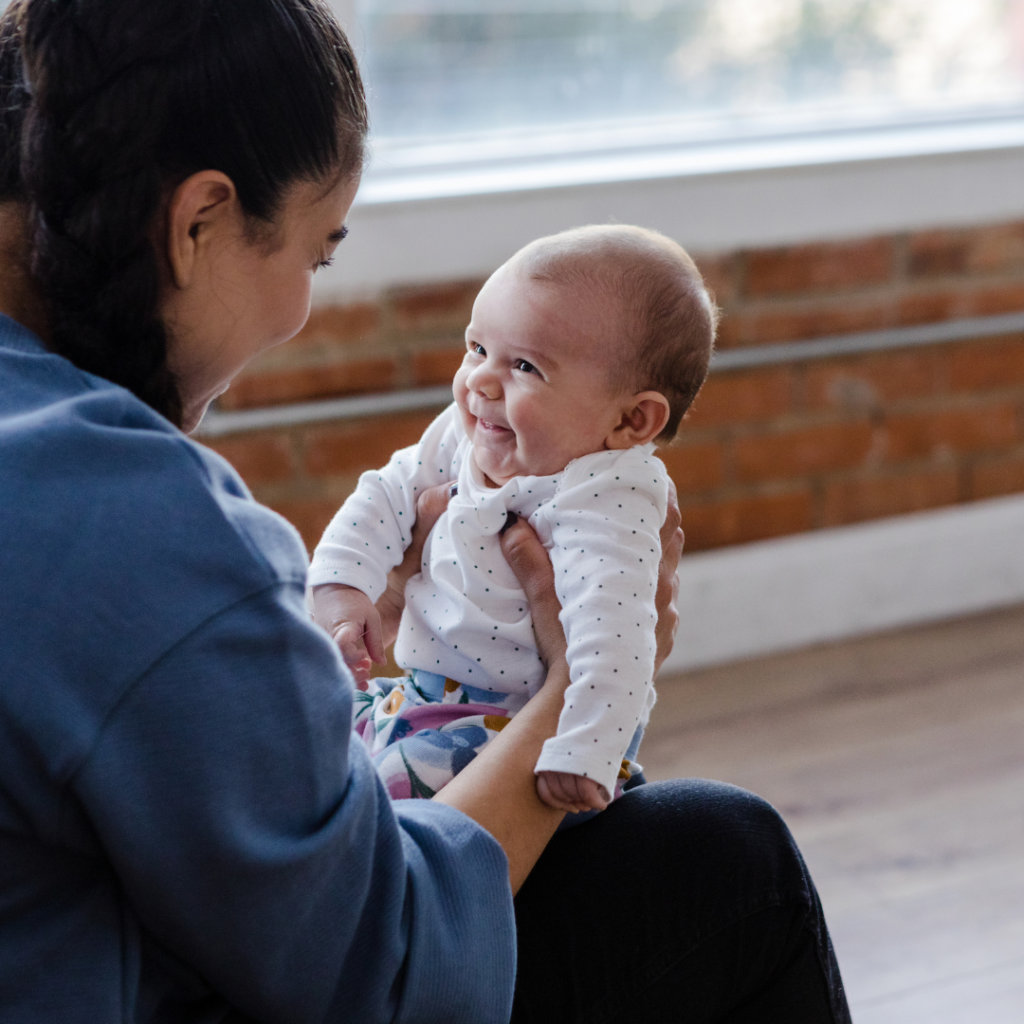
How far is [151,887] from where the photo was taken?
62 cm

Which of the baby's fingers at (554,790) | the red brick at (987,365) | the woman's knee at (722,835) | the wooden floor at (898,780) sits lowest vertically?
the wooden floor at (898,780)

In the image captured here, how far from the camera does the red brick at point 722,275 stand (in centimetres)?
229

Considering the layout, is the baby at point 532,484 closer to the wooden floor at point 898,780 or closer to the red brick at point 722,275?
the wooden floor at point 898,780

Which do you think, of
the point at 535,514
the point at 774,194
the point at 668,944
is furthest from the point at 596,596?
the point at 774,194

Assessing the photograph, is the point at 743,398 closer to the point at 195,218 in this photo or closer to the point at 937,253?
the point at 937,253

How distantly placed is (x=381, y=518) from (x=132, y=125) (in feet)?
1.75

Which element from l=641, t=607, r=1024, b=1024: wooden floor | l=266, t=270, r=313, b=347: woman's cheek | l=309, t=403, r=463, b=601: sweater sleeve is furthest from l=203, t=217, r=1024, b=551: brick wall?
l=266, t=270, r=313, b=347: woman's cheek

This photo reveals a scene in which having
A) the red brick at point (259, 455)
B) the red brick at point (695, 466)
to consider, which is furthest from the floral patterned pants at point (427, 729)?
the red brick at point (695, 466)

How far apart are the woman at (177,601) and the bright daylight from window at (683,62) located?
55.8 inches

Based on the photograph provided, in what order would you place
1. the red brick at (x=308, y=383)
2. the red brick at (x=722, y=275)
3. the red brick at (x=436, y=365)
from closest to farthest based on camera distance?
the red brick at (x=308, y=383) → the red brick at (x=436, y=365) → the red brick at (x=722, y=275)

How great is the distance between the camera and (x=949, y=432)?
261 cm

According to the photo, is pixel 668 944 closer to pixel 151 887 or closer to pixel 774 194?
pixel 151 887

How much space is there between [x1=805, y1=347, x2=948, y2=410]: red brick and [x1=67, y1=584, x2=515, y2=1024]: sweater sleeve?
6.27ft

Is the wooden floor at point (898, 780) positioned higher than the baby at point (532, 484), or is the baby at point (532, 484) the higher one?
the baby at point (532, 484)
